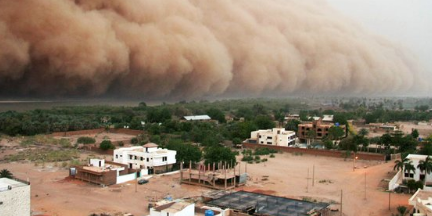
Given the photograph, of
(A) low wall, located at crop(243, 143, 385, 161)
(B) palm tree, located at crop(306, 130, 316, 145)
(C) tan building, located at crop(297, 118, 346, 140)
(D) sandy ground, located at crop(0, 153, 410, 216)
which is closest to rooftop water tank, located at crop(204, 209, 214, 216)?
(D) sandy ground, located at crop(0, 153, 410, 216)

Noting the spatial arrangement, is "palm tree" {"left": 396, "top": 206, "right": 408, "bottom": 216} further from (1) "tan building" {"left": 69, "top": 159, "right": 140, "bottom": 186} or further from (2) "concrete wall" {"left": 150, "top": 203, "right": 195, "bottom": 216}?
(1) "tan building" {"left": 69, "top": 159, "right": 140, "bottom": 186}

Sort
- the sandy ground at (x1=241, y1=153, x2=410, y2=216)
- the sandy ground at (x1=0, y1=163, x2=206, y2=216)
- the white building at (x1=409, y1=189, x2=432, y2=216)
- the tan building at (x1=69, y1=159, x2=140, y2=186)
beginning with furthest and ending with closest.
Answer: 1. the tan building at (x1=69, y1=159, x2=140, y2=186)
2. the sandy ground at (x1=241, y1=153, x2=410, y2=216)
3. the sandy ground at (x1=0, y1=163, x2=206, y2=216)
4. the white building at (x1=409, y1=189, x2=432, y2=216)

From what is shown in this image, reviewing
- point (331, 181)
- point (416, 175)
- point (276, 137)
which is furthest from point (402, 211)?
point (276, 137)

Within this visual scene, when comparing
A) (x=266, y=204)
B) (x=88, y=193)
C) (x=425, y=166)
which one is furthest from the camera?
(x=425, y=166)

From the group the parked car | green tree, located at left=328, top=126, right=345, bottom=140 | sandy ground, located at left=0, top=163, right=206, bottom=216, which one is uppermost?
green tree, located at left=328, top=126, right=345, bottom=140

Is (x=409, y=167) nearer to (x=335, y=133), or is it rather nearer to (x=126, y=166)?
(x=126, y=166)

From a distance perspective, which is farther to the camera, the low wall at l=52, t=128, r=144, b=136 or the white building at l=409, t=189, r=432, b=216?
the low wall at l=52, t=128, r=144, b=136
